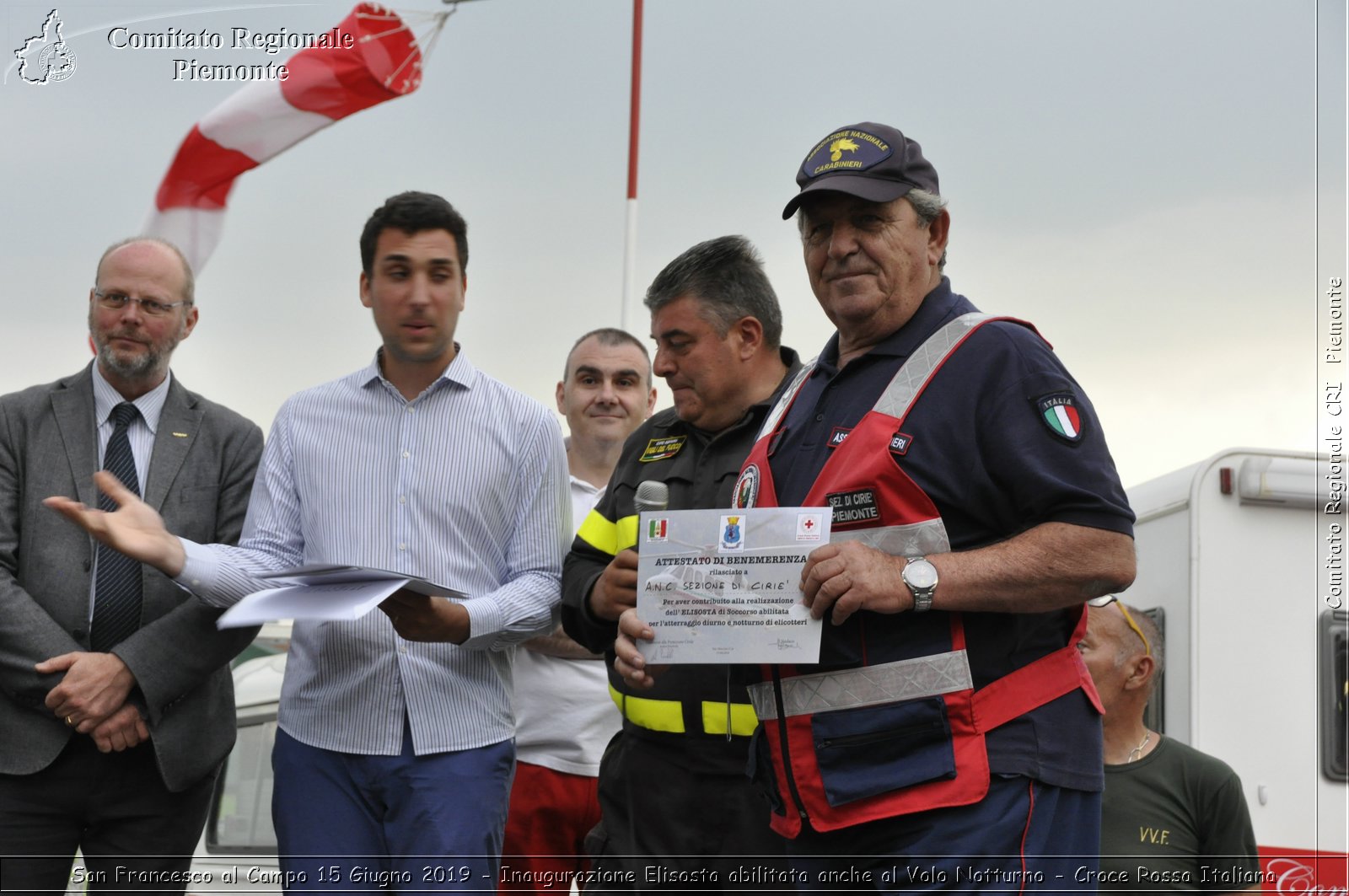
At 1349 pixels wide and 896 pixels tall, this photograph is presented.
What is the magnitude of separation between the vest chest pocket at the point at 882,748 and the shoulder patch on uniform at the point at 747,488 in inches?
25.0

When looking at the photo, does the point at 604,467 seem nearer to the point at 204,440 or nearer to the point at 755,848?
the point at 204,440

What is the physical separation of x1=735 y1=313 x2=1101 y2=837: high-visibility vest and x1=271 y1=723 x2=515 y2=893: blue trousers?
3.59ft

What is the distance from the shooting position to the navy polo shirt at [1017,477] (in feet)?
9.55

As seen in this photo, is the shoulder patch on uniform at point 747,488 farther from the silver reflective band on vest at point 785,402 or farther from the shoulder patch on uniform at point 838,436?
the shoulder patch on uniform at point 838,436

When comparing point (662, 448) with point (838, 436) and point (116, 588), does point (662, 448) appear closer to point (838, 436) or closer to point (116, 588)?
point (838, 436)

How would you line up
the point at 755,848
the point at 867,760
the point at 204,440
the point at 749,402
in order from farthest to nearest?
the point at 204,440 → the point at 749,402 → the point at 755,848 → the point at 867,760

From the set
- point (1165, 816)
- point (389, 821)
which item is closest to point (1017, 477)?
point (389, 821)

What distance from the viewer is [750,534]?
313 cm

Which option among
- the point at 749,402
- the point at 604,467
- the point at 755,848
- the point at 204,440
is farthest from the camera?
the point at 604,467

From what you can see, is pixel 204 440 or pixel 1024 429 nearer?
pixel 1024 429

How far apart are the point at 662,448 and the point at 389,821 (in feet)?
4.66

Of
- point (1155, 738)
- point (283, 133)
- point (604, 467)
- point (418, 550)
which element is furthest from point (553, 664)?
point (283, 133)

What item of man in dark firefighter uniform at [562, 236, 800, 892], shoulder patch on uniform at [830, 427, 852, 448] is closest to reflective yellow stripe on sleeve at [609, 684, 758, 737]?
man in dark firefighter uniform at [562, 236, 800, 892]

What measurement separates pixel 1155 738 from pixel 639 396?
259 centimetres
